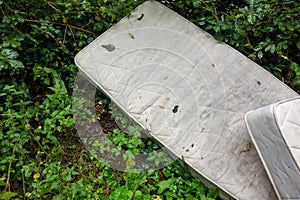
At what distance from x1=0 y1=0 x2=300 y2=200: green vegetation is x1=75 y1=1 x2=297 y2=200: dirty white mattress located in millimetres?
103

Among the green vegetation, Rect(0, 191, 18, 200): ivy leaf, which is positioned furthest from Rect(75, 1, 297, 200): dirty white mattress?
Rect(0, 191, 18, 200): ivy leaf

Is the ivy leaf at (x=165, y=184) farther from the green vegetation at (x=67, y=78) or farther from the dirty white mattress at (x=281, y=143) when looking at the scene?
the dirty white mattress at (x=281, y=143)

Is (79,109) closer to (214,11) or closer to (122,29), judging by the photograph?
(122,29)

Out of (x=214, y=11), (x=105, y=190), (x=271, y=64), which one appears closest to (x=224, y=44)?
(x=214, y=11)

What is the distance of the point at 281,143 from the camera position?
1408 mm

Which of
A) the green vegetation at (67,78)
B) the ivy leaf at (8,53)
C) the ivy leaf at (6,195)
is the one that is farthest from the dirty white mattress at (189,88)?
the ivy leaf at (6,195)

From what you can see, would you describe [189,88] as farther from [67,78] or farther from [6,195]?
[6,195]

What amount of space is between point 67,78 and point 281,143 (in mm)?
1184

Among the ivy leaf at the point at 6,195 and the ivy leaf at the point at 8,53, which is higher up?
the ivy leaf at the point at 8,53

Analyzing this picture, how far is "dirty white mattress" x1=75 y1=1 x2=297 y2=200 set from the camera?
1.63m

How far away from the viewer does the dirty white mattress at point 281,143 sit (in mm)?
1389

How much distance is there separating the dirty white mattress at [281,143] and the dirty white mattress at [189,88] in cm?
12

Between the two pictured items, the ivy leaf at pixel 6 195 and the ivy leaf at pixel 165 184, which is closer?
the ivy leaf at pixel 6 195

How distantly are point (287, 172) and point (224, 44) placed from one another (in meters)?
0.76
